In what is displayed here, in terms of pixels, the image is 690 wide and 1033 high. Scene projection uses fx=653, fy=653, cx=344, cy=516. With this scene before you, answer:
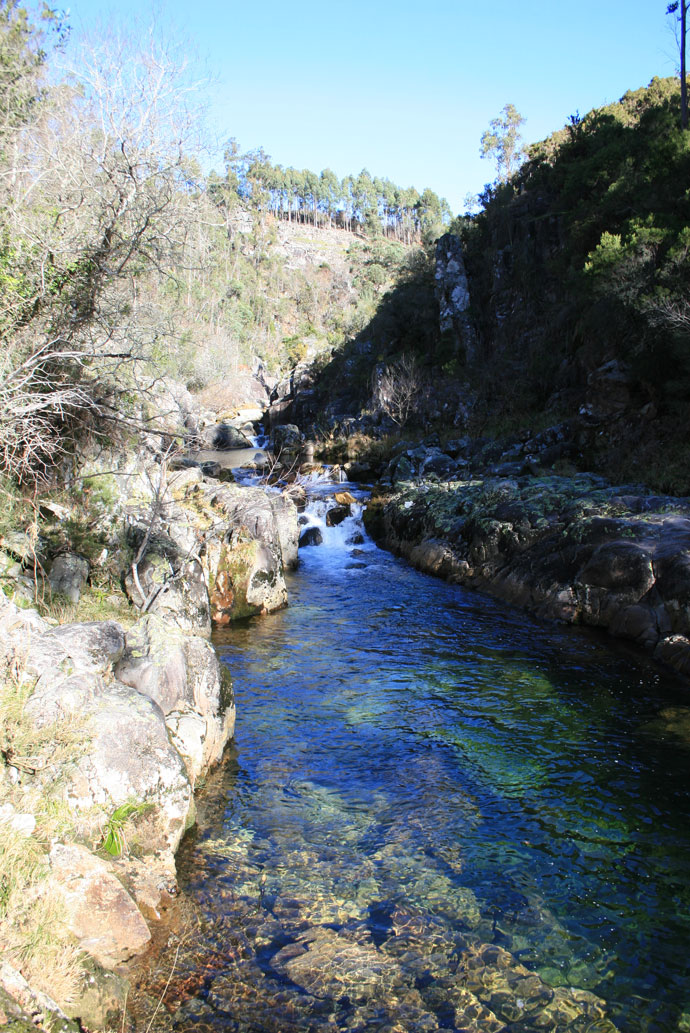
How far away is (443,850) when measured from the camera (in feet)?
20.2

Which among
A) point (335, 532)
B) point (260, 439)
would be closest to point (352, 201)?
point (260, 439)

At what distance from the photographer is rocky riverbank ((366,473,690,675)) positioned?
1132cm

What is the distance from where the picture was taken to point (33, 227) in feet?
28.6

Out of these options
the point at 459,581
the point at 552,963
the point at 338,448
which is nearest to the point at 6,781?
the point at 552,963

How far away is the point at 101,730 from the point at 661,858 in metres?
5.21

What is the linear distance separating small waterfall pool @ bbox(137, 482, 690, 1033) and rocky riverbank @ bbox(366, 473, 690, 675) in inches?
47.2

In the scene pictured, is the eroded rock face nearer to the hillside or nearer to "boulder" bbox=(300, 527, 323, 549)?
the hillside

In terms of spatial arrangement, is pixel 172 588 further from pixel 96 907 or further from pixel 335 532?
pixel 335 532

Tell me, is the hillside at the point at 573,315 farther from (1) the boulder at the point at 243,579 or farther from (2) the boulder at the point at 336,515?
(1) the boulder at the point at 243,579

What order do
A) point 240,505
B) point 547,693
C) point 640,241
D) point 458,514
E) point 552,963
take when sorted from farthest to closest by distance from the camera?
point 640,241 < point 458,514 < point 240,505 < point 547,693 < point 552,963

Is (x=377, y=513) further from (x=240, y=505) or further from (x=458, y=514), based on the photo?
(x=240, y=505)

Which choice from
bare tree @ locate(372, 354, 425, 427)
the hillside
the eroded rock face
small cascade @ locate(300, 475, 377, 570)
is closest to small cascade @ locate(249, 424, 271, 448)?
the hillside

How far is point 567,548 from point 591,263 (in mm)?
11878

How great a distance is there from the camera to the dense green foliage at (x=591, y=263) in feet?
61.9
